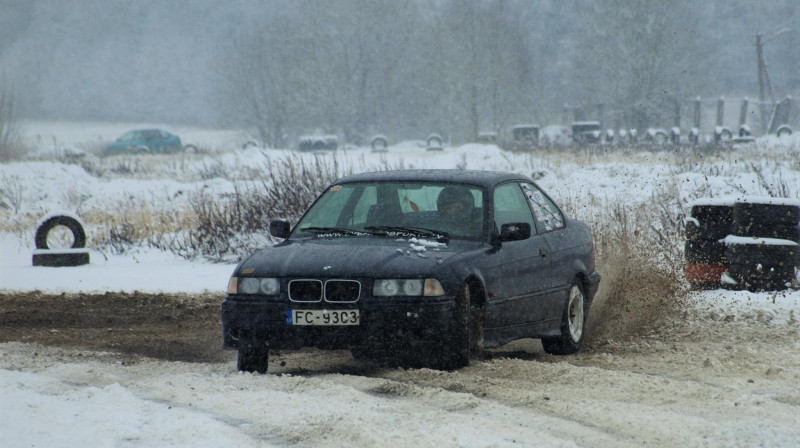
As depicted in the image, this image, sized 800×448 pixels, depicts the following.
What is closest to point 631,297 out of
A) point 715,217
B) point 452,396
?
point 715,217

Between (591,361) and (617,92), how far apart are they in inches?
2534

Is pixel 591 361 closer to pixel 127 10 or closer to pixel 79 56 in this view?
pixel 79 56

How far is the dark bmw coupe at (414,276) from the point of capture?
6.32 meters

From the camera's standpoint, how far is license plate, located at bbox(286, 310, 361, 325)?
6.31 meters

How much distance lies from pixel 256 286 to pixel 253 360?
1.77 feet

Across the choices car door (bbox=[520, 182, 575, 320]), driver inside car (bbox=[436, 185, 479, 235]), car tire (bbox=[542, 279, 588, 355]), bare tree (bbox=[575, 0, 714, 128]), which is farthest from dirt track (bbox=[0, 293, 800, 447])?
bare tree (bbox=[575, 0, 714, 128])

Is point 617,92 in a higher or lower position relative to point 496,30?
lower

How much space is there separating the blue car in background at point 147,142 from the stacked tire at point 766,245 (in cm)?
4272

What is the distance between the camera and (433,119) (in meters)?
80.6

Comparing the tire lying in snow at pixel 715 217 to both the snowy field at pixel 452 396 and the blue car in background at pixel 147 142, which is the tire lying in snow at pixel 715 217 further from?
the blue car in background at pixel 147 142

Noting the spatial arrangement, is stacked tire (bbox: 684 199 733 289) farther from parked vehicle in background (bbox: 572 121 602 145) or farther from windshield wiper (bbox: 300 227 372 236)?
parked vehicle in background (bbox: 572 121 602 145)

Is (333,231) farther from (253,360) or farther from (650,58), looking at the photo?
(650,58)

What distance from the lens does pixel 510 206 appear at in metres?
7.84

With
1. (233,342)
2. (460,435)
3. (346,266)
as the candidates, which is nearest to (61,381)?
(233,342)
